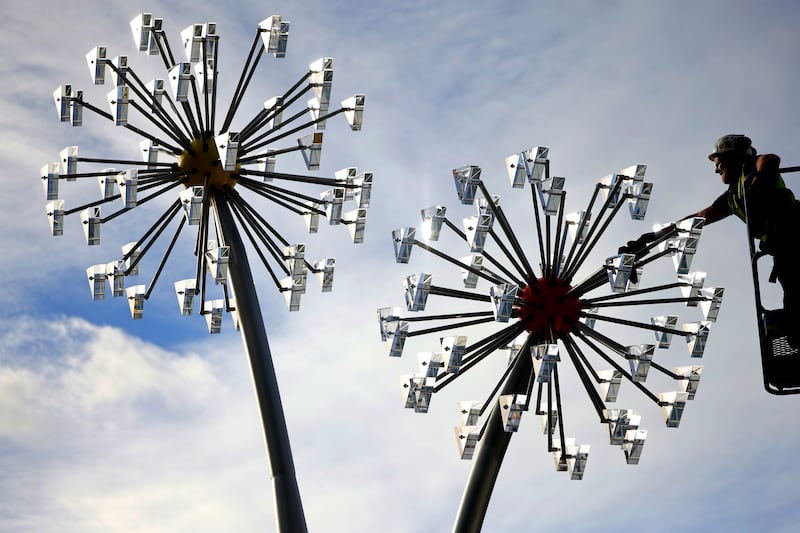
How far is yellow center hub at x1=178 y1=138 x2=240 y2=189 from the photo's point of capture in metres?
17.1

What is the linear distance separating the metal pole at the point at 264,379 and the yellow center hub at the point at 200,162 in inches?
13.8

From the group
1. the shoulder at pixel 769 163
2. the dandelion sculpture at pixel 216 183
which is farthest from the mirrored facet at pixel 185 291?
the shoulder at pixel 769 163

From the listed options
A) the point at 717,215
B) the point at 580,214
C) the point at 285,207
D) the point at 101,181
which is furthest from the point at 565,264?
the point at 101,181

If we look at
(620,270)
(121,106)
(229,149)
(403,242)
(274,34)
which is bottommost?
(620,270)

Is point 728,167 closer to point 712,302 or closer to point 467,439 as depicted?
point 712,302

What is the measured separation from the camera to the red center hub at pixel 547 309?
1569 cm

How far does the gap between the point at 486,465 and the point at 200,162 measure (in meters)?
6.15

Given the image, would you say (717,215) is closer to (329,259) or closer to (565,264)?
(565,264)

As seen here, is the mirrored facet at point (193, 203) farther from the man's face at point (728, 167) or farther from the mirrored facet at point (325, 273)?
the man's face at point (728, 167)

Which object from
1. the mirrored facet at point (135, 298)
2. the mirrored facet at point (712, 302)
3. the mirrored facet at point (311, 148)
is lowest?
the mirrored facet at point (712, 302)

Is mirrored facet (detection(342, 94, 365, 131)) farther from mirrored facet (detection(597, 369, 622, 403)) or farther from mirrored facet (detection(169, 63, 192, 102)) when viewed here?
mirrored facet (detection(597, 369, 622, 403))

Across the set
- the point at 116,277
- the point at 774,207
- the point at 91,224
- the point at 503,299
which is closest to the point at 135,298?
the point at 116,277

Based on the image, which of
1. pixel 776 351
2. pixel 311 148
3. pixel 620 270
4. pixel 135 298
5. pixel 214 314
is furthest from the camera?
pixel 135 298

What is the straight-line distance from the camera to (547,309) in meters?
15.7
